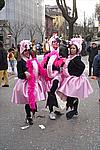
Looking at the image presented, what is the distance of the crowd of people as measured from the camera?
775cm

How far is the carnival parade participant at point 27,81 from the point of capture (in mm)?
7691

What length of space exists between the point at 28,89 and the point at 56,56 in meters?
1.03

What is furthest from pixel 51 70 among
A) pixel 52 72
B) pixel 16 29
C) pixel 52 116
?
pixel 16 29

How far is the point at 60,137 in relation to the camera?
6.80 metres

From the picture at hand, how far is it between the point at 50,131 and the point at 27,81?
1.17 metres

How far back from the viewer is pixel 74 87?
26.7 ft

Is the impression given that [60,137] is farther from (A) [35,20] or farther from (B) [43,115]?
(A) [35,20]

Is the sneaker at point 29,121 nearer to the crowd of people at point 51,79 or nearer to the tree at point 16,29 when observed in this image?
the crowd of people at point 51,79

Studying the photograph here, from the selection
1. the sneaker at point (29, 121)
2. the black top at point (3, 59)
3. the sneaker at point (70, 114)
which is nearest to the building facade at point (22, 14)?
the black top at point (3, 59)

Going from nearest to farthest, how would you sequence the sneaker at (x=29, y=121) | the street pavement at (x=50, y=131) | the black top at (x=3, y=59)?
the street pavement at (x=50, y=131) → the sneaker at (x=29, y=121) → the black top at (x=3, y=59)

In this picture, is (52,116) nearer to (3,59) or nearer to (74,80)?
(74,80)

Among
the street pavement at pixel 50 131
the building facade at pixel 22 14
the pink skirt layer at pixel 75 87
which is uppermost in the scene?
the building facade at pixel 22 14

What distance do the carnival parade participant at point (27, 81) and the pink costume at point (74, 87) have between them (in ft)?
2.05

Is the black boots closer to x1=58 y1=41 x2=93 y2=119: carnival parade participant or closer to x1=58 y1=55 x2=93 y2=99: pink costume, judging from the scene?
x1=58 y1=41 x2=93 y2=119: carnival parade participant
